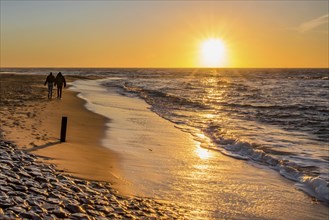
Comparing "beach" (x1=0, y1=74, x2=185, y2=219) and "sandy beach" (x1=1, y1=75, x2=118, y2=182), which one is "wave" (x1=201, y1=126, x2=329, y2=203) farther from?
"sandy beach" (x1=1, y1=75, x2=118, y2=182)

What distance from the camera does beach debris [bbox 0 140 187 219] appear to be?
5441 millimetres

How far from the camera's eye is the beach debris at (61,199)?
5441mm

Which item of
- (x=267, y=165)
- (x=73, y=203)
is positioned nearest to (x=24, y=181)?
(x=73, y=203)

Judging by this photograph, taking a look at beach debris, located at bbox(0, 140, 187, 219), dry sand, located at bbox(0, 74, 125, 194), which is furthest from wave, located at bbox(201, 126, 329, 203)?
dry sand, located at bbox(0, 74, 125, 194)

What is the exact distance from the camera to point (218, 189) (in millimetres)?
7957

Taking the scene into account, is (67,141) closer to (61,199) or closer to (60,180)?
(60,180)

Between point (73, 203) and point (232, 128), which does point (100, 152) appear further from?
point (232, 128)

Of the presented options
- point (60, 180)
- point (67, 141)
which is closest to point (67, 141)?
point (67, 141)

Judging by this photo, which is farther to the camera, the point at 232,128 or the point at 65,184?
the point at 232,128

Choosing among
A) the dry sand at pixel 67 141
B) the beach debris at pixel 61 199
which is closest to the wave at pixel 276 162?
the beach debris at pixel 61 199

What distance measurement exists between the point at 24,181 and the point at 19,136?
508 centimetres

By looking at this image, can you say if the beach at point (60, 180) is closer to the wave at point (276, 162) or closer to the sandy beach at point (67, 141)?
the sandy beach at point (67, 141)

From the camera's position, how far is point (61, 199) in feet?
19.9

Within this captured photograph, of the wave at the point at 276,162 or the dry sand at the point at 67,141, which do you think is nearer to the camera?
the wave at the point at 276,162
